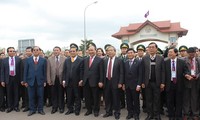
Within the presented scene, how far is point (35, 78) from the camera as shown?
772 centimetres

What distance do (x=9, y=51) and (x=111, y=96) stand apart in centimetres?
348

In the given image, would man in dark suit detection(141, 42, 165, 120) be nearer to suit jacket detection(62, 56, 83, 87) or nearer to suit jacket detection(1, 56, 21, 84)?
suit jacket detection(62, 56, 83, 87)

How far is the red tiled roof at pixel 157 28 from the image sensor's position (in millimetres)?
33062

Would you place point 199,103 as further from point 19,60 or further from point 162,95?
point 19,60

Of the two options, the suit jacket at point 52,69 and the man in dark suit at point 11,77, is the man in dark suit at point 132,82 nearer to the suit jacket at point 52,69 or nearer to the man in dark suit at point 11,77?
the suit jacket at point 52,69

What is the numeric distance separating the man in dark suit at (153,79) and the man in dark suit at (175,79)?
0.15m

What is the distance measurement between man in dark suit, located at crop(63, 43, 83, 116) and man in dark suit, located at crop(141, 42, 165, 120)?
195cm

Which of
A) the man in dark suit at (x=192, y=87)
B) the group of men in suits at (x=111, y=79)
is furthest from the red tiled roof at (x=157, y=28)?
the man in dark suit at (x=192, y=87)

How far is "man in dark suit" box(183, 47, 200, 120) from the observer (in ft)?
21.1

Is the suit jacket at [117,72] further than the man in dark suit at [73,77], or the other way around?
the man in dark suit at [73,77]

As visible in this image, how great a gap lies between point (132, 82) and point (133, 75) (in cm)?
19

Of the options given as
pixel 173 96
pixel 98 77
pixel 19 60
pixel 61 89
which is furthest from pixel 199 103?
pixel 19 60

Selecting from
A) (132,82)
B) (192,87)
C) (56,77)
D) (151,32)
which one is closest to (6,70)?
(56,77)

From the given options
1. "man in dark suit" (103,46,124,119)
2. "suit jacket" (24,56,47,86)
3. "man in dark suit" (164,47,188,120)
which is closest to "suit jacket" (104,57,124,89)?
"man in dark suit" (103,46,124,119)
